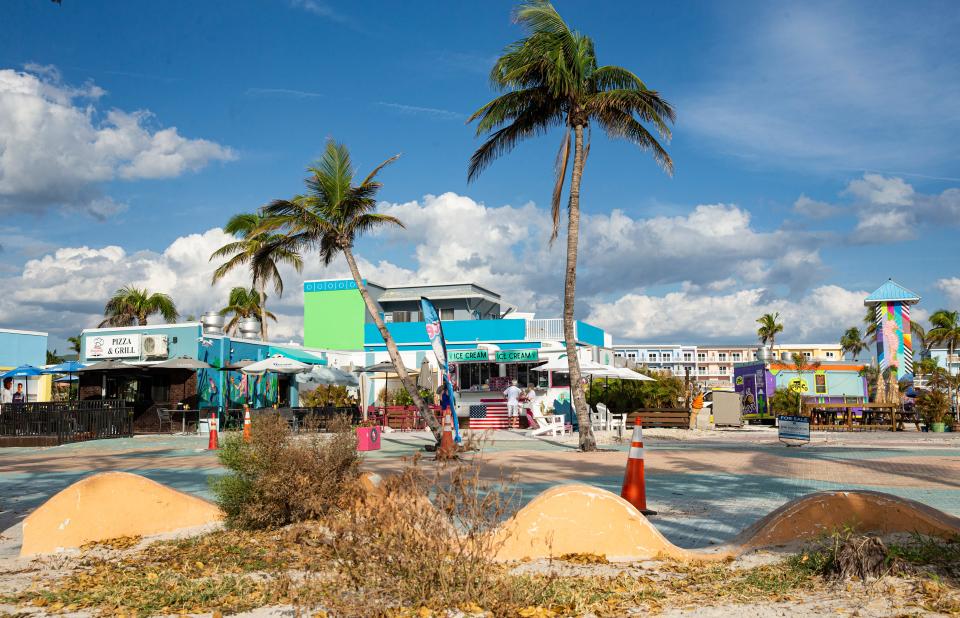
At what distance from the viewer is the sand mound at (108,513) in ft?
22.8

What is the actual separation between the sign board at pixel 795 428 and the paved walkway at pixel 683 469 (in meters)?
0.36

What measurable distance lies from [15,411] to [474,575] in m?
21.9

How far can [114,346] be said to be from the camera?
28.9 m

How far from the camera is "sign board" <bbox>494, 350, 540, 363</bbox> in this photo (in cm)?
2970

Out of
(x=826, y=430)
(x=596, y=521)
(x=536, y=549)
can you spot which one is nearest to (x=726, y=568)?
(x=596, y=521)

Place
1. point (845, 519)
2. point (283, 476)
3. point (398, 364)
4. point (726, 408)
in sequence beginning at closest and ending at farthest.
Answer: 1. point (845, 519)
2. point (283, 476)
3. point (398, 364)
4. point (726, 408)

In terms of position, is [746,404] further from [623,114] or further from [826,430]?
[623,114]

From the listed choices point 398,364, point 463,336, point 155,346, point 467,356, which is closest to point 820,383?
point 463,336

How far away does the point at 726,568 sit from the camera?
17.8 feet

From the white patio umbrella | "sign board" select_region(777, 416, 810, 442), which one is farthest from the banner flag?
the white patio umbrella

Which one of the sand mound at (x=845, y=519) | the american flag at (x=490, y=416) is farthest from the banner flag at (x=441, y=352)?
the american flag at (x=490, y=416)

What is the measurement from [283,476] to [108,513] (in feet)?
5.96

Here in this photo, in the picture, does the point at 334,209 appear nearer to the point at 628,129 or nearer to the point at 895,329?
the point at 628,129

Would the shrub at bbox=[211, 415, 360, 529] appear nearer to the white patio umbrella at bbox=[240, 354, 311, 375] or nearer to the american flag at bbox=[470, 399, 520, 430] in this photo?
the white patio umbrella at bbox=[240, 354, 311, 375]
